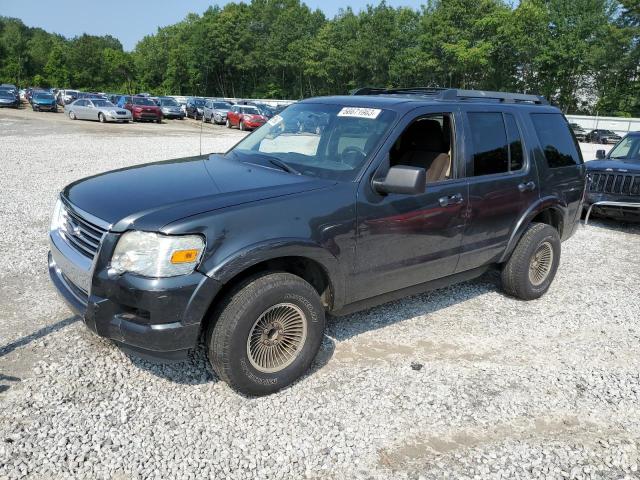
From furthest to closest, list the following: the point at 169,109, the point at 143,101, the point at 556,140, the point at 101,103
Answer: the point at 169,109 < the point at 143,101 < the point at 101,103 < the point at 556,140

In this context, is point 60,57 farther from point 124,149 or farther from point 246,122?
point 124,149

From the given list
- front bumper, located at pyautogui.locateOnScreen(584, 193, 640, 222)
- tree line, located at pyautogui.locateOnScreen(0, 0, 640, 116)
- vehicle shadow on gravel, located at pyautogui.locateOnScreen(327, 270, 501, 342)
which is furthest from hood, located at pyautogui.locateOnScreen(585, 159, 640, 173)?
tree line, located at pyautogui.locateOnScreen(0, 0, 640, 116)

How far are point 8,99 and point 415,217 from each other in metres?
48.2

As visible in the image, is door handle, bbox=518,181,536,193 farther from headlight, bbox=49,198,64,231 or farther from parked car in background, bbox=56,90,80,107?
parked car in background, bbox=56,90,80,107

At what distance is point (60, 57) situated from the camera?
93.7m

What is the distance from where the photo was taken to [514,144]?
492 centimetres

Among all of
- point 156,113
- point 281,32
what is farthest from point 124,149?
point 281,32

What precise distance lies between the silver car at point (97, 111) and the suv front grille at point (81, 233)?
102 ft

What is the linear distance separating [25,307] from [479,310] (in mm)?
4204

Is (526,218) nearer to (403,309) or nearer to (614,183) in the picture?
(403,309)

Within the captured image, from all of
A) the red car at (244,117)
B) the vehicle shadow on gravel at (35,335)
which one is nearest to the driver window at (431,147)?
the vehicle shadow on gravel at (35,335)

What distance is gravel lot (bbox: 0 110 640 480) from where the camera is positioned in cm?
289

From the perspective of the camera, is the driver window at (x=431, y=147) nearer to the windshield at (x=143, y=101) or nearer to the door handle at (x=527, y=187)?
the door handle at (x=527, y=187)

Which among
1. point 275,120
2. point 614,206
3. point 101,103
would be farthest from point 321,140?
point 101,103
